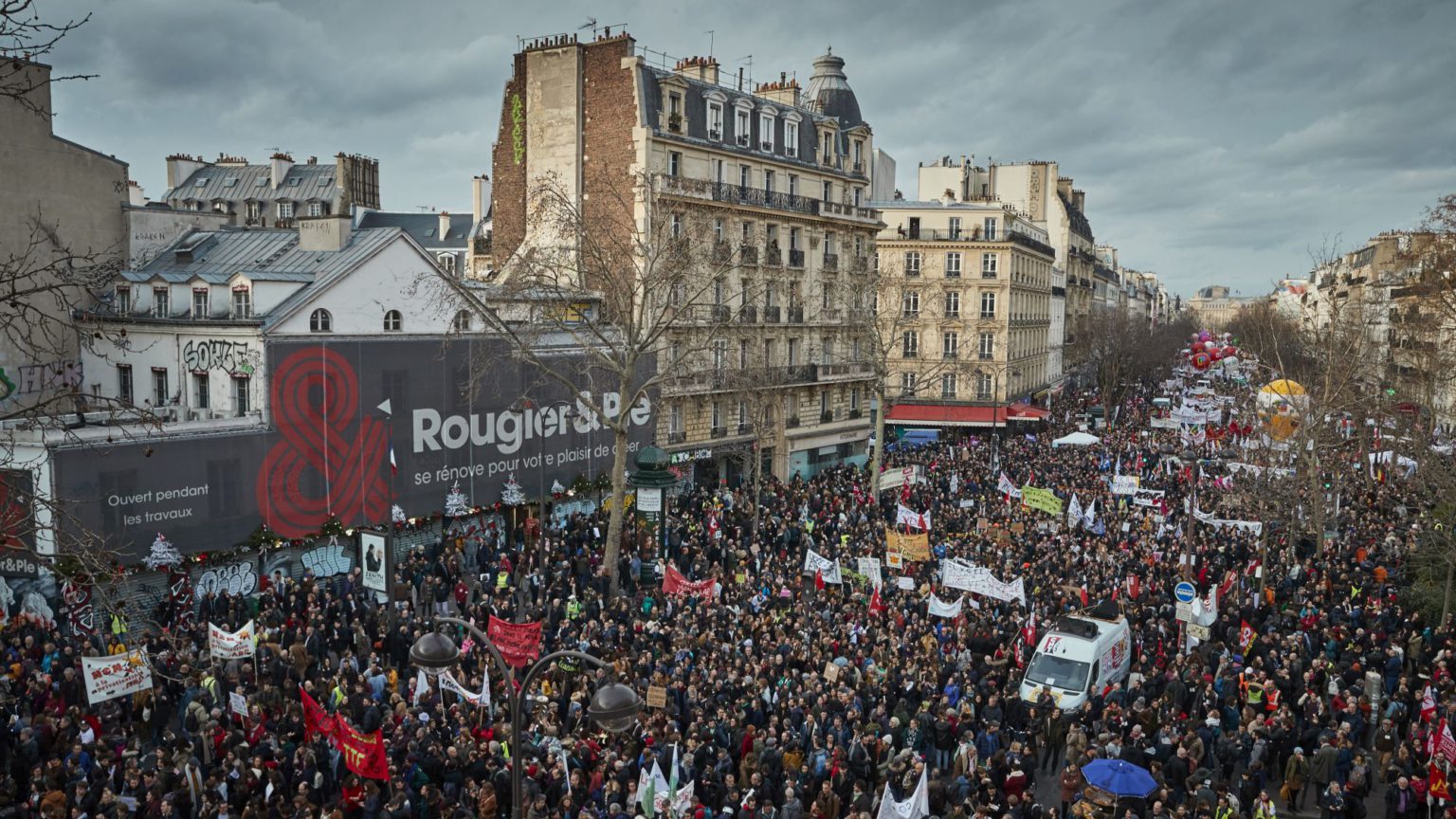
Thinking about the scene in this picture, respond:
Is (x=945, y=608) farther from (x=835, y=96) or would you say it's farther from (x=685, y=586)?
(x=835, y=96)

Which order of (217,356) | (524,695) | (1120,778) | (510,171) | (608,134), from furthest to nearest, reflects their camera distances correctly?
(510,171)
(608,134)
(217,356)
(1120,778)
(524,695)

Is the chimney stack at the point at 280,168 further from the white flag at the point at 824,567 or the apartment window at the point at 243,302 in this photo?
the white flag at the point at 824,567

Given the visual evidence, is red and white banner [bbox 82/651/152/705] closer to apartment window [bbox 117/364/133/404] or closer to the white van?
the white van

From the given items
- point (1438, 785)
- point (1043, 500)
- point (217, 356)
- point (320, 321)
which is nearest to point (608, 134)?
point (320, 321)

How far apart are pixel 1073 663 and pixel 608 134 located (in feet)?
86.1

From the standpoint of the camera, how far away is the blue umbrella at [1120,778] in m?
13.7

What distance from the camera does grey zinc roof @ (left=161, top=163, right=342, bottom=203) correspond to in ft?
228

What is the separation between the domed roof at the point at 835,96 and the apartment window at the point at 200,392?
34200mm

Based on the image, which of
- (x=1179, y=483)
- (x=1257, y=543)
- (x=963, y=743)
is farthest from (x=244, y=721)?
(x=1179, y=483)

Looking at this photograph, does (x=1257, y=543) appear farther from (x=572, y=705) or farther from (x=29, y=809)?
(x=29, y=809)

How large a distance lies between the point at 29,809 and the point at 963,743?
12.2 m

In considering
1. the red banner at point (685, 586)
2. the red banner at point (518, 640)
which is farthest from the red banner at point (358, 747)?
the red banner at point (685, 586)

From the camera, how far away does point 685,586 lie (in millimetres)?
22891

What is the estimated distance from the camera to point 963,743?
15.9 meters
